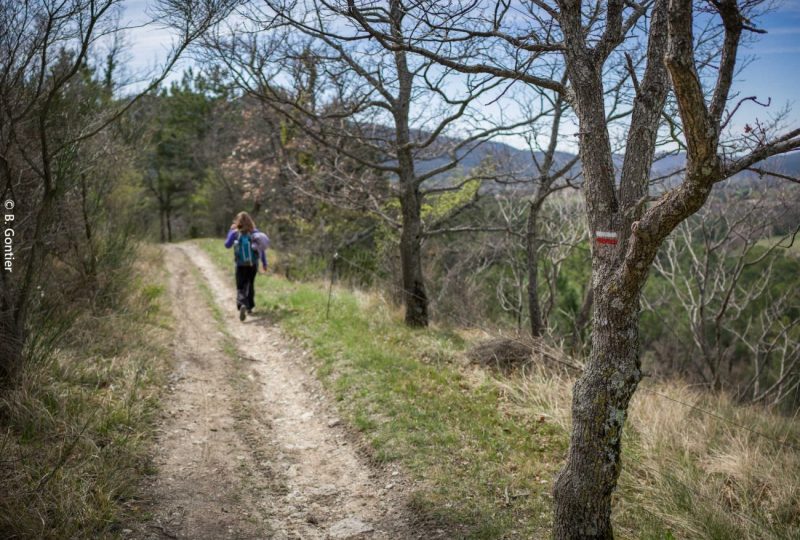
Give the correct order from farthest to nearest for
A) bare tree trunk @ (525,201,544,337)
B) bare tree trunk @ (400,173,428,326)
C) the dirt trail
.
A: bare tree trunk @ (525,201,544,337) < bare tree trunk @ (400,173,428,326) < the dirt trail

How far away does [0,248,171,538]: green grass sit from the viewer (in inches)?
140

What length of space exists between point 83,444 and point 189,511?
123 cm

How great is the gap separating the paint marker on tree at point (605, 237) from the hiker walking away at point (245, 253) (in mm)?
7751

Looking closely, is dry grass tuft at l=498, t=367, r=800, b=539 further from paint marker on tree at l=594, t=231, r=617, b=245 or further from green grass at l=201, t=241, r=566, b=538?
paint marker on tree at l=594, t=231, r=617, b=245

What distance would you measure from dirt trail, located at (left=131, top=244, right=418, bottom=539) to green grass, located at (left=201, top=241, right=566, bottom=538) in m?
0.26

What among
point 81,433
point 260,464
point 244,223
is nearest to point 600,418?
point 260,464

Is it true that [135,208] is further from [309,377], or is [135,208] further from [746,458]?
[746,458]

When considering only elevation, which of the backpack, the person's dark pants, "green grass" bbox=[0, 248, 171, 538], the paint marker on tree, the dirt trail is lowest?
the dirt trail

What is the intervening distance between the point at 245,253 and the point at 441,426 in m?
5.92

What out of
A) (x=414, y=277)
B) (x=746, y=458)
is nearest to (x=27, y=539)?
(x=746, y=458)

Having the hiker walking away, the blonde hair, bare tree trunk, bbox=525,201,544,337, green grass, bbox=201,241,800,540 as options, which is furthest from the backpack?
bare tree trunk, bbox=525,201,544,337

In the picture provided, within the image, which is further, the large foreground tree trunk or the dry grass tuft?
the dry grass tuft

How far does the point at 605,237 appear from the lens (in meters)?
3.09

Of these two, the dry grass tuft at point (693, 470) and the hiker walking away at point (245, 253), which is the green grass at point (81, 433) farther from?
the dry grass tuft at point (693, 470)
